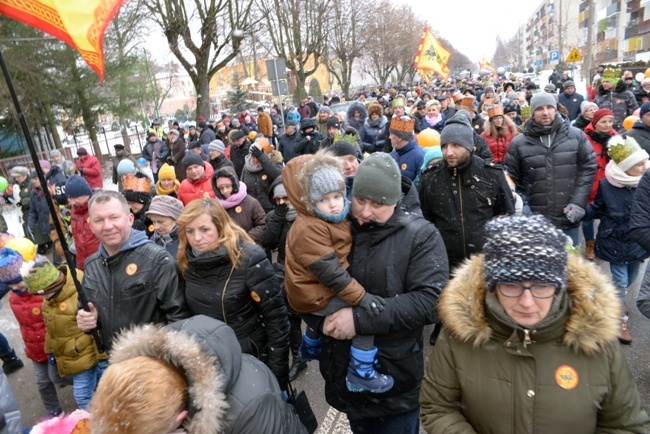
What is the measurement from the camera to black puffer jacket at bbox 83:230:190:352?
8.64 feet

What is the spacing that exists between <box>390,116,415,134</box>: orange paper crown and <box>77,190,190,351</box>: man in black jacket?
10.9 ft

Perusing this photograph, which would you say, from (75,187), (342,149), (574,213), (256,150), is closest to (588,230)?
(574,213)

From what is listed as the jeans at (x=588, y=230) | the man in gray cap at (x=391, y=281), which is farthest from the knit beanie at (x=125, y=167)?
the jeans at (x=588, y=230)

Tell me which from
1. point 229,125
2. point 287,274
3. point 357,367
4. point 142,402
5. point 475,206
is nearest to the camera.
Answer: point 142,402

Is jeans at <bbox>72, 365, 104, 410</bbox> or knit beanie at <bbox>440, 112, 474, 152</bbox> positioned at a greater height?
knit beanie at <bbox>440, 112, 474, 152</bbox>

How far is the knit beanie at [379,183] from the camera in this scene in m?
2.14

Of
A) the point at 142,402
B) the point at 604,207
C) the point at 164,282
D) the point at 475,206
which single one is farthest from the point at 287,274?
the point at 604,207

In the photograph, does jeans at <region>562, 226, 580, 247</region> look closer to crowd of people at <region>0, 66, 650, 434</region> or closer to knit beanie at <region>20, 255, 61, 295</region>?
crowd of people at <region>0, 66, 650, 434</region>

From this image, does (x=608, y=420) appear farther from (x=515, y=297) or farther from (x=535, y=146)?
(x=535, y=146)

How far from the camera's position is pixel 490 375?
64.2 inches

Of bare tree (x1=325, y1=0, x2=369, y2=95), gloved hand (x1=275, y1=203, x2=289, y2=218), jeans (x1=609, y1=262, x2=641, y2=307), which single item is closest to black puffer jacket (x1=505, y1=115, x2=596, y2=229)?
jeans (x1=609, y1=262, x2=641, y2=307)

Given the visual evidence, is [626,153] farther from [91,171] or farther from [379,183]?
[91,171]

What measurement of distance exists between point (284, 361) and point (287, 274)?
75 centimetres

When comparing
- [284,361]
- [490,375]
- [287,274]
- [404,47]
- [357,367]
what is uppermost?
[404,47]
